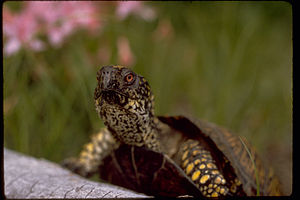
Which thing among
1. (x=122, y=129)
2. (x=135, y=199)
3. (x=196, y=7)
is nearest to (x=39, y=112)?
(x=122, y=129)

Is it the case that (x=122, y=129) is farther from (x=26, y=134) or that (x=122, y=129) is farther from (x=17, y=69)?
(x=17, y=69)

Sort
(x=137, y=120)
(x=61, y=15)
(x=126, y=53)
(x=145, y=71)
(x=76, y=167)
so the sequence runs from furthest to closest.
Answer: (x=126, y=53) → (x=145, y=71) → (x=61, y=15) → (x=76, y=167) → (x=137, y=120)

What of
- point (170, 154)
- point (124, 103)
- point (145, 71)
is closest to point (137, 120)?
point (124, 103)

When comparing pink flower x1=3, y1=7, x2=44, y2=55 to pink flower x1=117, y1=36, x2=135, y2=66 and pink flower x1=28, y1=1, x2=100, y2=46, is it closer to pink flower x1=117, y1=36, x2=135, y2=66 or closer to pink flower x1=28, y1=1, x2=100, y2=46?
pink flower x1=28, y1=1, x2=100, y2=46

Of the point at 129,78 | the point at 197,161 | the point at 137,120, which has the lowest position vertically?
the point at 197,161

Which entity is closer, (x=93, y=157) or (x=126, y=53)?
(x=93, y=157)

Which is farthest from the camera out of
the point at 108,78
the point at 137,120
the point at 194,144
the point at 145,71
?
the point at 145,71

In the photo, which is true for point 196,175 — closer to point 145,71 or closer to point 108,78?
point 108,78

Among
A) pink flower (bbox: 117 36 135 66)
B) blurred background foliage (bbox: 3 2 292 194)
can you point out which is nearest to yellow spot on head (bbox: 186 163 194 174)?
blurred background foliage (bbox: 3 2 292 194)
